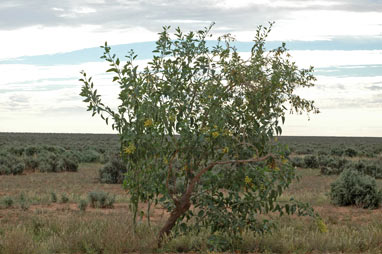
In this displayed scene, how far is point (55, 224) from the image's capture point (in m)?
11.0

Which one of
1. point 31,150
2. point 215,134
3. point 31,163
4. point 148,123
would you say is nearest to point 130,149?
point 148,123

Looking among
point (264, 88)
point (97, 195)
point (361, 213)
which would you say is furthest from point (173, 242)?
point (361, 213)

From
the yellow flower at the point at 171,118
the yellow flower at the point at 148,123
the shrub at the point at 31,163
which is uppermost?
the yellow flower at the point at 171,118

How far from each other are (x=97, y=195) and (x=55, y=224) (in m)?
4.84

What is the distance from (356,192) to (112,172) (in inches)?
540

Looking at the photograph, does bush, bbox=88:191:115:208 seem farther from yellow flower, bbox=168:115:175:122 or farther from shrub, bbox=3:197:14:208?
yellow flower, bbox=168:115:175:122

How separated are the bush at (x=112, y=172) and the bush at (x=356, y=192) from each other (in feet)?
39.8

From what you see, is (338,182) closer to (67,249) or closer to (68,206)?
(68,206)

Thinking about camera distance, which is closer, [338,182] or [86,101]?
[86,101]

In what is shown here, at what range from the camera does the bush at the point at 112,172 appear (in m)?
24.9

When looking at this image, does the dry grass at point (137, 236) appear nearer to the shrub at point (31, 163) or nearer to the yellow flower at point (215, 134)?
the yellow flower at point (215, 134)

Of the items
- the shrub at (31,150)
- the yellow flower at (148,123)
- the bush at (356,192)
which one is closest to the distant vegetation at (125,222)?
the bush at (356,192)

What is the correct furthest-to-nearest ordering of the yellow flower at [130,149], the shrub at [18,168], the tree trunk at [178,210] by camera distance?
the shrub at [18,168] → the tree trunk at [178,210] → the yellow flower at [130,149]

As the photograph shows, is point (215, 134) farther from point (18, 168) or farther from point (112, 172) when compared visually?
point (18, 168)
